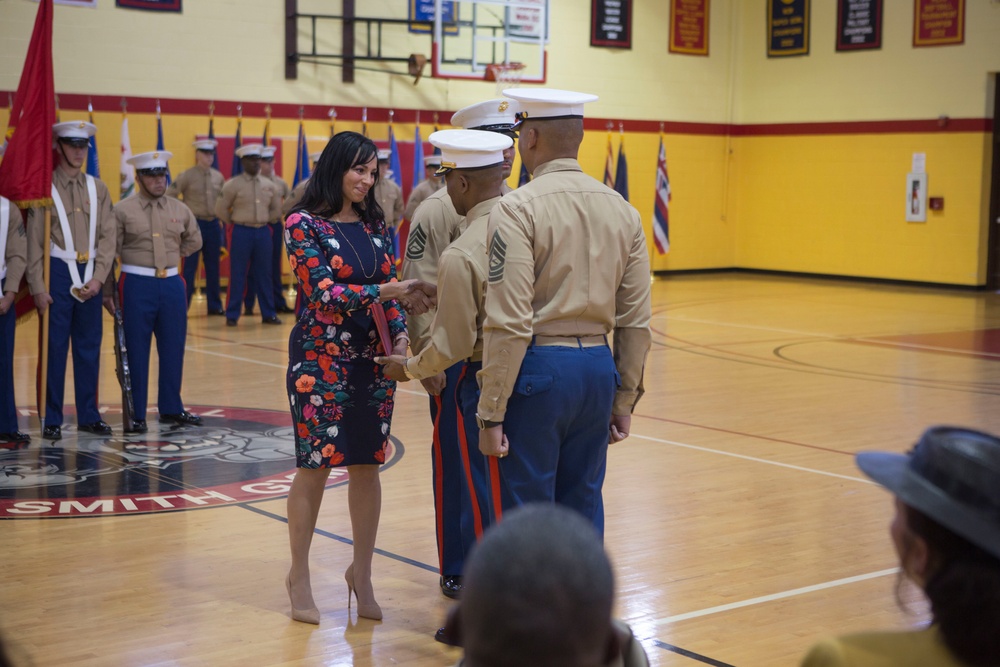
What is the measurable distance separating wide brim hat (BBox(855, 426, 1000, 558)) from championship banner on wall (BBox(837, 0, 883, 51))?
17.1m

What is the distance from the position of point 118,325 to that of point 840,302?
10.4m

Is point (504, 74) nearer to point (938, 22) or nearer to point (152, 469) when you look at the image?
point (938, 22)

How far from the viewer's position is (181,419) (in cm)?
712

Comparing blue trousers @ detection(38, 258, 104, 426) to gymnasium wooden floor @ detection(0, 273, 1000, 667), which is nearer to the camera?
gymnasium wooden floor @ detection(0, 273, 1000, 667)

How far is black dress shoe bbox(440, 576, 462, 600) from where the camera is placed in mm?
4094

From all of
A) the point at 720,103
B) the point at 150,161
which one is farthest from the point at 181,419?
the point at 720,103

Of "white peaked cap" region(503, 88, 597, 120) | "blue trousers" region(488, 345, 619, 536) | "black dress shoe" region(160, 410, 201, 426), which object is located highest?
"white peaked cap" region(503, 88, 597, 120)

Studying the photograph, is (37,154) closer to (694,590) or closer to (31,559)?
(31,559)

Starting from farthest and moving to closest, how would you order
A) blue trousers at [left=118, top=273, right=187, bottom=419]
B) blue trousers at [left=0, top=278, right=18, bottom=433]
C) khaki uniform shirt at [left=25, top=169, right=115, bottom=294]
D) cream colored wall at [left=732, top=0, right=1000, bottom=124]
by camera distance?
1. cream colored wall at [left=732, top=0, right=1000, bottom=124]
2. blue trousers at [left=118, top=273, right=187, bottom=419]
3. khaki uniform shirt at [left=25, top=169, right=115, bottom=294]
4. blue trousers at [left=0, top=278, right=18, bottom=433]

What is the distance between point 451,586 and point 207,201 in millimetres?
9832

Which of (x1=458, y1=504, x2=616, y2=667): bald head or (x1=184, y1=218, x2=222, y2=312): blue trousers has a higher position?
(x1=458, y1=504, x2=616, y2=667): bald head

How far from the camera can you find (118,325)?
23.1 ft

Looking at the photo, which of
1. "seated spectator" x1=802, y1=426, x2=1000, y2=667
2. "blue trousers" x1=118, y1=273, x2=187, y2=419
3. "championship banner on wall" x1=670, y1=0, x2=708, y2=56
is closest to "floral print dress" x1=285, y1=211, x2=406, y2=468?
"seated spectator" x1=802, y1=426, x2=1000, y2=667

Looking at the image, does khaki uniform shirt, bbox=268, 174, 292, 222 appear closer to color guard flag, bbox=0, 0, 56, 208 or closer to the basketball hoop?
the basketball hoop
